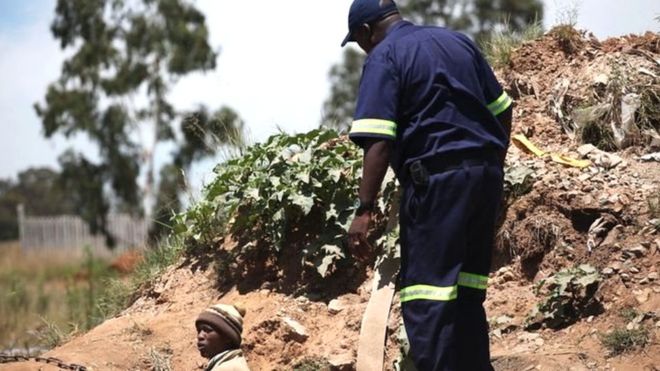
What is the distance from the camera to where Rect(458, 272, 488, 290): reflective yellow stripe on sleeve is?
14.8 ft

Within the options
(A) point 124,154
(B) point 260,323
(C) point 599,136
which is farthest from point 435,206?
(A) point 124,154

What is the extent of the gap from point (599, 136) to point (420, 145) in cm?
257

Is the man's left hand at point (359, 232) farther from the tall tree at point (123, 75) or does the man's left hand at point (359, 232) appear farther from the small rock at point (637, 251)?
the tall tree at point (123, 75)

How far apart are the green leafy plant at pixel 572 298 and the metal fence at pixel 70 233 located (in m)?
23.0

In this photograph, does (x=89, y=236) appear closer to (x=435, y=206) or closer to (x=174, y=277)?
(x=174, y=277)

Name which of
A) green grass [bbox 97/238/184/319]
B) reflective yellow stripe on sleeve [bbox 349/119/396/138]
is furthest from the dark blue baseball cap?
green grass [bbox 97/238/184/319]

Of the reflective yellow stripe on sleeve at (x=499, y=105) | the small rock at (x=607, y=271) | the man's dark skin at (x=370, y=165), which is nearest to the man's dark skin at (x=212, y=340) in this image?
the man's dark skin at (x=370, y=165)

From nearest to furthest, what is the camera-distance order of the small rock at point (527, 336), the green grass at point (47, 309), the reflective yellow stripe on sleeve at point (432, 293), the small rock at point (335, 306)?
1. the reflective yellow stripe on sleeve at point (432, 293)
2. the small rock at point (527, 336)
3. the small rock at point (335, 306)
4. the green grass at point (47, 309)

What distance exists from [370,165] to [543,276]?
190 centimetres

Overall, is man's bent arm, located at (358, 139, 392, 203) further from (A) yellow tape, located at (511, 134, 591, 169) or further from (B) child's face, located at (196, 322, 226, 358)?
(A) yellow tape, located at (511, 134, 591, 169)

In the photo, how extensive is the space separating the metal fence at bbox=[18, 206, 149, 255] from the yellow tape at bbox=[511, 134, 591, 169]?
21.9 m

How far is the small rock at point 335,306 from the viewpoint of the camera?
633cm

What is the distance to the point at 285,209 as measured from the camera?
6715 millimetres

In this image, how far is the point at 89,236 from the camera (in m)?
31.0
